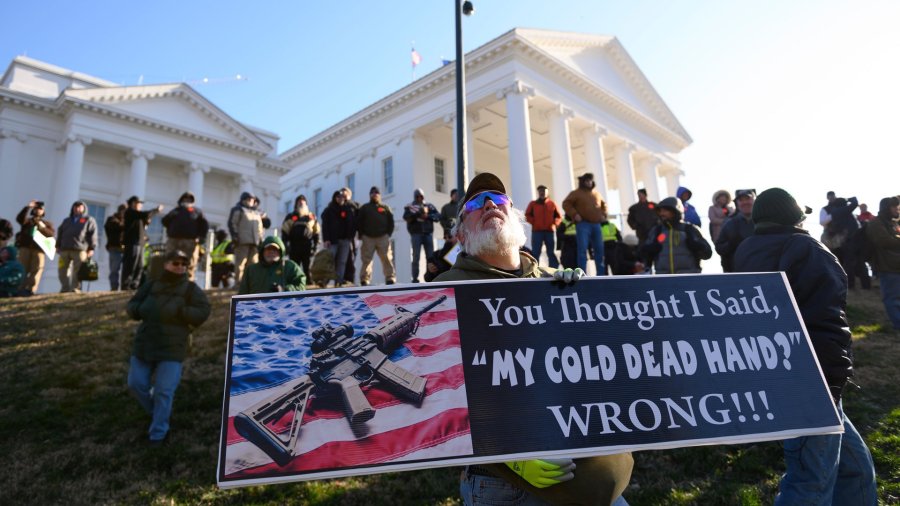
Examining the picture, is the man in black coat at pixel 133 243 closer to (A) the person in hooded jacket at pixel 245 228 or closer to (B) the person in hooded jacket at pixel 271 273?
(A) the person in hooded jacket at pixel 245 228

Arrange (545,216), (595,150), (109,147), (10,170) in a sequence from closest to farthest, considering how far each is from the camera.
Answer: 1. (545,216)
2. (10,170)
3. (595,150)
4. (109,147)

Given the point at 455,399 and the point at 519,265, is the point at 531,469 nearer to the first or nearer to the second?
Result: the point at 455,399

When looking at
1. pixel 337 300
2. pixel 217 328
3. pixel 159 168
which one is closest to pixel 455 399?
pixel 337 300

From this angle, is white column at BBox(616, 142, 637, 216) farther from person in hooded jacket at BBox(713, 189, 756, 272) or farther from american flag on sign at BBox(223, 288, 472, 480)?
american flag on sign at BBox(223, 288, 472, 480)

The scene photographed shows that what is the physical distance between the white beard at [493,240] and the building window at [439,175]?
2856 cm

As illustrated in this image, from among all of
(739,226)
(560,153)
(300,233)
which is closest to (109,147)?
(560,153)

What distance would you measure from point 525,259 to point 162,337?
14.2 feet

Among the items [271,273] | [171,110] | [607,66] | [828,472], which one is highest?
[607,66]

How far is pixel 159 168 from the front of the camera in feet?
109

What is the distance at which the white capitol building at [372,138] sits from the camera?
26.4m

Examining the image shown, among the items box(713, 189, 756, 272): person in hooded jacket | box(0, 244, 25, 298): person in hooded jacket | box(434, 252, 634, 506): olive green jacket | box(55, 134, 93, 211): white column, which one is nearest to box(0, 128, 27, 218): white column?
box(55, 134, 93, 211): white column

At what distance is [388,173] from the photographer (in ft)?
102

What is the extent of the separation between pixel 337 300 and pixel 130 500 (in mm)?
3289

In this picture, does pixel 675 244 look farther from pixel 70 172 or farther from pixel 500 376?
pixel 70 172
